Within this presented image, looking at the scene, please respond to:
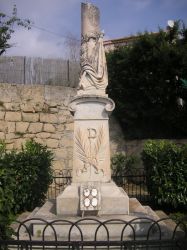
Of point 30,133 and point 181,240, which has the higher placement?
point 30,133

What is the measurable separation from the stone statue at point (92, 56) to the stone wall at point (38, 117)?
542 centimetres

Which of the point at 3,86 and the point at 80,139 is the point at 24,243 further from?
the point at 3,86

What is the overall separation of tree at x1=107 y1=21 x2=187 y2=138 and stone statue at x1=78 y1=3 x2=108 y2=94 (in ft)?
20.3

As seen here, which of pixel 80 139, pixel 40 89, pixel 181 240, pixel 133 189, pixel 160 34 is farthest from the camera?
pixel 160 34

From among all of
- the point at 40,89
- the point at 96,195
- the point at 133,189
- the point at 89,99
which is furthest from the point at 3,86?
the point at 96,195

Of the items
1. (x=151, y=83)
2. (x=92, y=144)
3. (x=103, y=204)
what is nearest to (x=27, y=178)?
(x=92, y=144)

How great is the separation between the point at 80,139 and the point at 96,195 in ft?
3.38

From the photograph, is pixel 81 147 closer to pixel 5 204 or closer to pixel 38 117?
pixel 5 204

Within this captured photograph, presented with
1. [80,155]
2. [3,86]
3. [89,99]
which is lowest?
[80,155]

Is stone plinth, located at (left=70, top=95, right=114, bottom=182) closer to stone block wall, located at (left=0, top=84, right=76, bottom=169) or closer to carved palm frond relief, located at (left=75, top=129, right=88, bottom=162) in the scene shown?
carved palm frond relief, located at (left=75, top=129, right=88, bottom=162)

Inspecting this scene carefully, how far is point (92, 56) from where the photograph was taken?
6180mm

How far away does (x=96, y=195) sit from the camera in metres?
5.27

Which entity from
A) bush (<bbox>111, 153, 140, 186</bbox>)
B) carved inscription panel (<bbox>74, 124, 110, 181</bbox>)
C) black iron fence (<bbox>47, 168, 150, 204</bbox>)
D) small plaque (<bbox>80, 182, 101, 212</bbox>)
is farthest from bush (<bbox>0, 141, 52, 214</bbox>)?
bush (<bbox>111, 153, 140, 186</bbox>)

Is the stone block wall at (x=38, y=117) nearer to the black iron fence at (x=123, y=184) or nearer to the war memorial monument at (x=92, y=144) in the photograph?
the black iron fence at (x=123, y=184)
